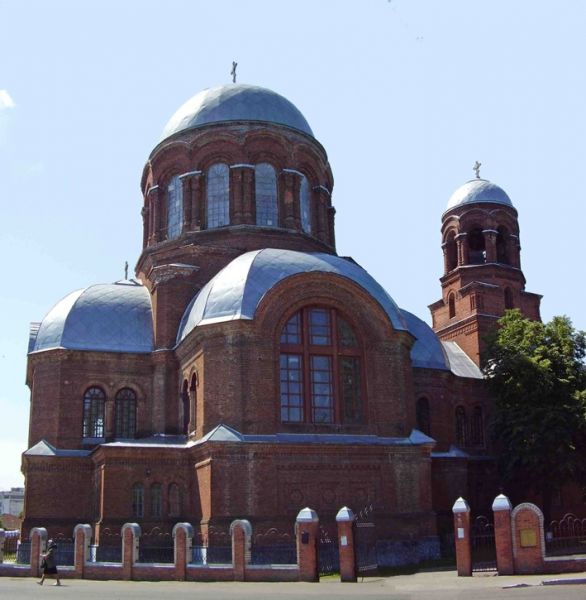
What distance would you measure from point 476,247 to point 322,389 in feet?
43.2

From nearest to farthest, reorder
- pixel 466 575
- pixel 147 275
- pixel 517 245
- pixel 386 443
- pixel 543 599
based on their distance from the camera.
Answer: pixel 543 599 < pixel 466 575 < pixel 386 443 < pixel 147 275 < pixel 517 245

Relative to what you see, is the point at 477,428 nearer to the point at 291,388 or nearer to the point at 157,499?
the point at 291,388

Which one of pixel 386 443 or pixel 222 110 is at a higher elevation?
pixel 222 110

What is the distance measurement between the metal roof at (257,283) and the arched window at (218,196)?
4.43 metres

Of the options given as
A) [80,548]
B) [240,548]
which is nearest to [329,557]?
[240,548]

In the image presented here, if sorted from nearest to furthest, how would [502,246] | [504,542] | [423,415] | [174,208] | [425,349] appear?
[504,542]
[423,415]
[425,349]
[174,208]
[502,246]

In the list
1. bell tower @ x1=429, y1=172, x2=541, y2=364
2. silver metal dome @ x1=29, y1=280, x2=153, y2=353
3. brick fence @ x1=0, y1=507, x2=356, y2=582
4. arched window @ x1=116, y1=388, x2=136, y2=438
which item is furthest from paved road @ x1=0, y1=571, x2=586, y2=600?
bell tower @ x1=429, y1=172, x2=541, y2=364

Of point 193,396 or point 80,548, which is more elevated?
point 193,396

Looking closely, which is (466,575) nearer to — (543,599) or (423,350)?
(543,599)

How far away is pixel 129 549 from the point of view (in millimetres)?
17859

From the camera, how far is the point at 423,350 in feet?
89.4

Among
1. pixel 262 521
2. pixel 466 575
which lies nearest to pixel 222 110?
pixel 262 521

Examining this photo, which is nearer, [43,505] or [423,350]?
[43,505]

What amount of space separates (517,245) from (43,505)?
19.7 metres
